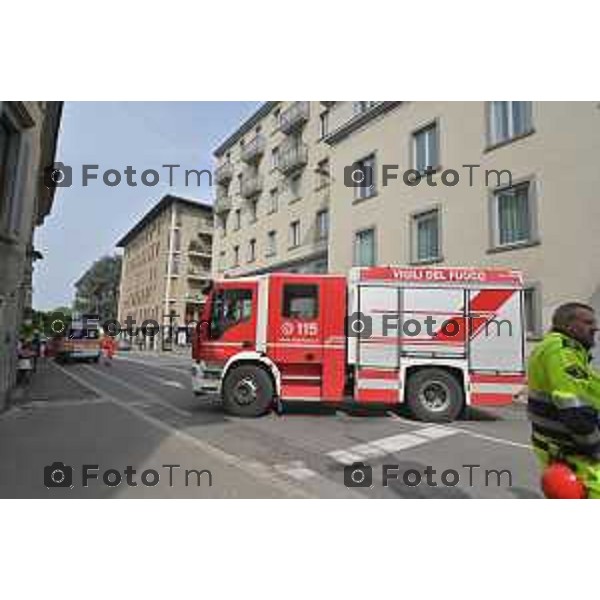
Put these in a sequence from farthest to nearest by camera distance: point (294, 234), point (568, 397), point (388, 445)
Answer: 1. point (294, 234)
2. point (388, 445)
3. point (568, 397)

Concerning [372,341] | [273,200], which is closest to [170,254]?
[273,200]

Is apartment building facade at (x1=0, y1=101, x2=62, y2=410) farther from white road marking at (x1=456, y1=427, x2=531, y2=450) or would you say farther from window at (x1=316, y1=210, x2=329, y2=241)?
window at (x1=316, y1=210, x2=329, y2=241)

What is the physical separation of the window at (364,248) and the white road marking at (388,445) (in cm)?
1288

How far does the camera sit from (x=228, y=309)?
10.2 metres

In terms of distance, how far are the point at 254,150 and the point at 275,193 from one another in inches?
185

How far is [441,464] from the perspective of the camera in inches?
257

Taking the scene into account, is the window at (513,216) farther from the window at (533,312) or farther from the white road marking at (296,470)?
the white road marking at (296,470)

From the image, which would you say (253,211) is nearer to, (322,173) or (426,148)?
(322,173)

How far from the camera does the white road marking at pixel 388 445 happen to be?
6926 millimetres

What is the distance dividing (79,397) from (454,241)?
12.5 m

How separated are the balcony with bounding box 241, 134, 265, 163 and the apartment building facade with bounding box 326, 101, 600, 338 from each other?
11270 millimetres

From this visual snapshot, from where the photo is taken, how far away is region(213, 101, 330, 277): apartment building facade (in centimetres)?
2720

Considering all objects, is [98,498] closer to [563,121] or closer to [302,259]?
[563,121]
